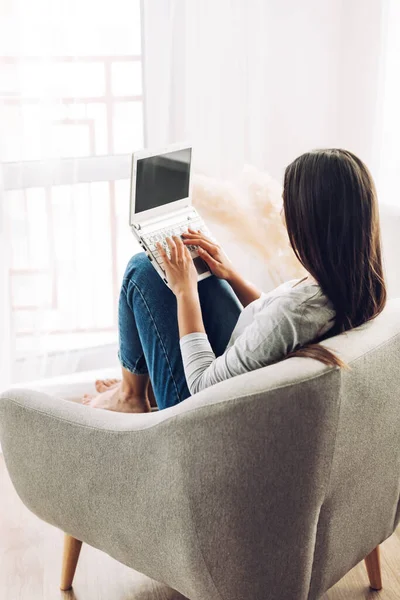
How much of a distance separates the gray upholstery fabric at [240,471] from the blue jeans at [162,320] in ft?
0.83

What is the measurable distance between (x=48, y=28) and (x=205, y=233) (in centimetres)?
86

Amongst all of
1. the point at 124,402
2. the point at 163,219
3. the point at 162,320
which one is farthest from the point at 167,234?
the point at 124,402

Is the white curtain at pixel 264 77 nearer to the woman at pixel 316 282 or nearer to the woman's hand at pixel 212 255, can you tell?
the woman's hand at pixel 212 255

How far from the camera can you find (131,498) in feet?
3.97


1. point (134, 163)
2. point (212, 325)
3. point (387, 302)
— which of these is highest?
point (134, 163)

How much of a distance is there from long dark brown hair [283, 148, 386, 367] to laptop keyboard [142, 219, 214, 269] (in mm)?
365

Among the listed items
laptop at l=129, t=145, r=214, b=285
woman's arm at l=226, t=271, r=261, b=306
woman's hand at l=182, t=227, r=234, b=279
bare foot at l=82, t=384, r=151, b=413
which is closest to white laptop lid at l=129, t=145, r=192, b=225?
laptop at l=129, t=145, r=214, b=285

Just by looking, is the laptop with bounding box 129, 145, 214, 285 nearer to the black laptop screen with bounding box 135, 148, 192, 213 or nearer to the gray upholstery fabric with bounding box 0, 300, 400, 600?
the black laptop screen with bounding box 135, 148, 192, 213

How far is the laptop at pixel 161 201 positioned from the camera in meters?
1.57

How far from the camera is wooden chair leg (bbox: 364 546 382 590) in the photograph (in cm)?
157

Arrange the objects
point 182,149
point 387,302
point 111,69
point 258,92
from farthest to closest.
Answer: point 258,92
point 111,69
point 182,149
point 387,302

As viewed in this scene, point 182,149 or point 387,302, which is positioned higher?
point 182,149

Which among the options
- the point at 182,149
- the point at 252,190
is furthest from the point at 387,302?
the point at 252,190

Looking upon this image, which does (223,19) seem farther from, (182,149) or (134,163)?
(134,163)
